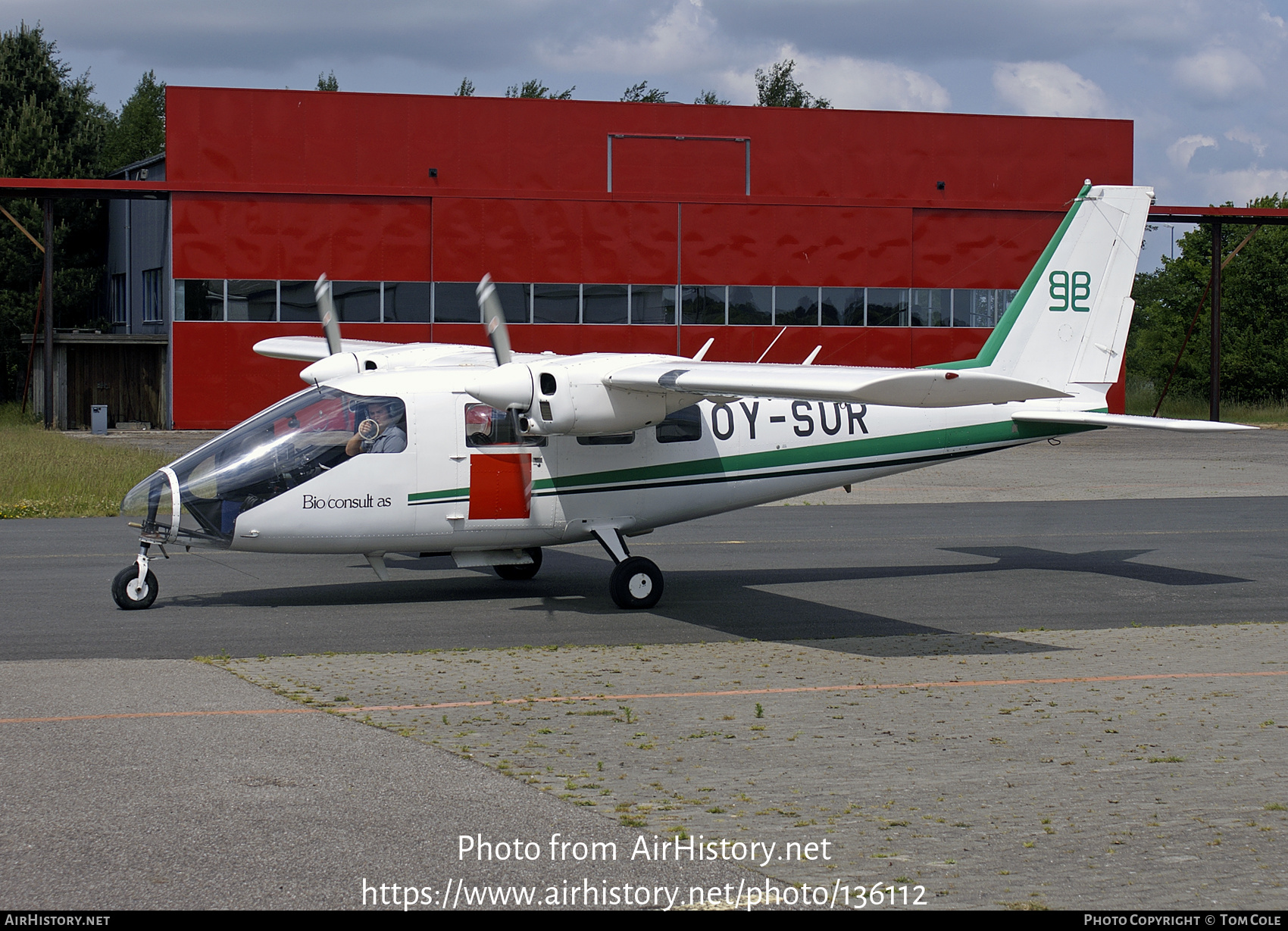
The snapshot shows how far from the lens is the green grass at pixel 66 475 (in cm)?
2300

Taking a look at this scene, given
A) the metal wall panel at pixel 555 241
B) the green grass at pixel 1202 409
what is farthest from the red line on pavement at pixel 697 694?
the green grass at pixel 1202 409

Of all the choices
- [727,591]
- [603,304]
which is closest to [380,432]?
[727,591]

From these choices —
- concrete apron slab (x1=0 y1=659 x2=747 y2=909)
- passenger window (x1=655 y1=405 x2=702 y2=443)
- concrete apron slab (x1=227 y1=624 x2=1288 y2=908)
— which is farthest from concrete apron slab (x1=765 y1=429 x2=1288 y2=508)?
concrete apron slab (x1=0 y1=659 x2=747 y2=909)

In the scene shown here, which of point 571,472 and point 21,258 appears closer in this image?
point 571,472

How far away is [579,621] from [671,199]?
106 feet

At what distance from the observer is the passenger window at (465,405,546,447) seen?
46.7 ft

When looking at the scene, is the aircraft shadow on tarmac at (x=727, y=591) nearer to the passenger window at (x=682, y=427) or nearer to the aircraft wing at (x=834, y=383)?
the passenger window at (x=682, y=427)

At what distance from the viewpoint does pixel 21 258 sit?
51.5 m

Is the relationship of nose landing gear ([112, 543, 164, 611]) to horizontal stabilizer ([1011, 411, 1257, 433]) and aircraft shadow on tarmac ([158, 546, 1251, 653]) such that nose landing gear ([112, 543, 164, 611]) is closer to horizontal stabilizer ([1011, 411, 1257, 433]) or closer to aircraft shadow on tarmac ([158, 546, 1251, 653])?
aircraft shadow on tarmac ([158, 546, 1251, 653])

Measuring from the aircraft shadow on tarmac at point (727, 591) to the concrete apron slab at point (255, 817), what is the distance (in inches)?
202

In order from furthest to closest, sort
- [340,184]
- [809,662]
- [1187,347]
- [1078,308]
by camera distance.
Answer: [1187,347], [340,184], [1078,308], [809,662]

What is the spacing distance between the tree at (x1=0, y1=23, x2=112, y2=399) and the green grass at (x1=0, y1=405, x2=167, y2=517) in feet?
52.1

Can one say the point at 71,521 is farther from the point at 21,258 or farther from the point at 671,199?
the point at 21,258

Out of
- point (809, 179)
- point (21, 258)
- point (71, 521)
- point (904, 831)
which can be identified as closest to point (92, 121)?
point (21, 258)
